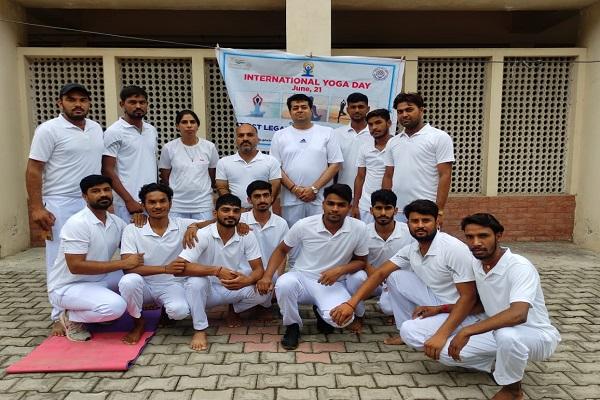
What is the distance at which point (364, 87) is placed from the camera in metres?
5.40

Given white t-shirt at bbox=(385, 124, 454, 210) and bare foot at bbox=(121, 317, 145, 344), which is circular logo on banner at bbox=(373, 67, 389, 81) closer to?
white t-shirt at bbox=(385, 124, 454, 210)

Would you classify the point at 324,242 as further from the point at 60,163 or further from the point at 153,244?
the point at 60,163

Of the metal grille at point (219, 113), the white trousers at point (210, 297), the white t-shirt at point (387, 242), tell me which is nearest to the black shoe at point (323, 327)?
the white trousers at point (210, 297)

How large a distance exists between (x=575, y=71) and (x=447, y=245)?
4.44 m

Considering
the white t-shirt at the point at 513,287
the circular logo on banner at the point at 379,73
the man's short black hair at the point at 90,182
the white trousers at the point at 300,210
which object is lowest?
the white t-shirt at the point at 513,287

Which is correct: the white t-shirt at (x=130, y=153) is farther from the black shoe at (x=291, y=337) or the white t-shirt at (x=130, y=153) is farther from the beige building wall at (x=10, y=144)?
the beige building wall at (x=10, y=144)

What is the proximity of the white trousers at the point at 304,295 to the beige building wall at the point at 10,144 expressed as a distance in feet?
13.4

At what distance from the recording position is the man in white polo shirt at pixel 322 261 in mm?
3395

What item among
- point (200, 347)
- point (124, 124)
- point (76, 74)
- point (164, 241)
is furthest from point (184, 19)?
point (200, 347)

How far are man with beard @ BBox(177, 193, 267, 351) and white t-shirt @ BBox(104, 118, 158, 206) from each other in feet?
2.83

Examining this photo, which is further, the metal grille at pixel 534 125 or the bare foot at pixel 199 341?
the metal grille at pixel 534 125

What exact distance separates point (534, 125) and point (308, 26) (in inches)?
131

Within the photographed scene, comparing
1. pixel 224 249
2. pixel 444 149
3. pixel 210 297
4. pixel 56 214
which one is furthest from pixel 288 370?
pixel 56 214

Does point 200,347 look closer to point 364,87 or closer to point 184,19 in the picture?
point 364,87
